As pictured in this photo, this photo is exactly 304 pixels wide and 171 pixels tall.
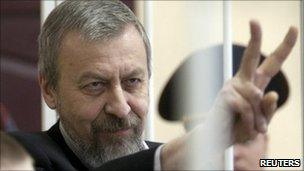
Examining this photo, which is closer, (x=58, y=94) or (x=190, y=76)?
(x=190, y=76)

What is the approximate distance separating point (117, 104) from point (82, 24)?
0.19 m

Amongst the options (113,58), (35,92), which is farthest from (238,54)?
(35,92)

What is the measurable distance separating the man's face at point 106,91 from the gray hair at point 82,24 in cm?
2

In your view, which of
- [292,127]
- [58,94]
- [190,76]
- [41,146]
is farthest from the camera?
[292,127]

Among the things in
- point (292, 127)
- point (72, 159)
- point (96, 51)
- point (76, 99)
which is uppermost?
point (96, 51)

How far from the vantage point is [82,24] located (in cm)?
171

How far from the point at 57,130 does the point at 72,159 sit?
0.09m

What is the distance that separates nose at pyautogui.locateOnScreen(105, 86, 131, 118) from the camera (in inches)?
64.7

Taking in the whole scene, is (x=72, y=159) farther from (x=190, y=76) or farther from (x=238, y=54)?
(x=238, y=54)

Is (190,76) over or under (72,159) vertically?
over

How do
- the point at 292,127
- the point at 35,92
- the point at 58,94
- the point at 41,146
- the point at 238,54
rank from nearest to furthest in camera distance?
the point at 41,146, the point at 58,94, the point at 238,54, the point at 292,127, the point at 35,92

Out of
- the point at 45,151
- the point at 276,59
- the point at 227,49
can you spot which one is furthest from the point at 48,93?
the point at 276,59

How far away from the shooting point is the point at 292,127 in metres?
3.08

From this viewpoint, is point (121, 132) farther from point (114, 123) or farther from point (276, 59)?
point (276, 59)
